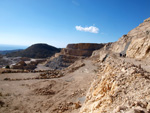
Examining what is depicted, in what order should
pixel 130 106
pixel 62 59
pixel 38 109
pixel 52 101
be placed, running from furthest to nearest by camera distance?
1. pixel 62 59
2. pixel 52 101
3. pixel 38 109
4. pixel 130 106

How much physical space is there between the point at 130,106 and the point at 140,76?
186 cm

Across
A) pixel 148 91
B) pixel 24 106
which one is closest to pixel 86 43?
pixel 24 106

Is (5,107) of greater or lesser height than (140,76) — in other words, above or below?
below

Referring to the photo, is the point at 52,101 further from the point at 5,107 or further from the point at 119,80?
the point at 119,80

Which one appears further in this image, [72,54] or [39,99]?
[72,54]

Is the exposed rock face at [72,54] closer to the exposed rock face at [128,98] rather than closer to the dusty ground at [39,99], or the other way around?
the dusty ground at [39,99]

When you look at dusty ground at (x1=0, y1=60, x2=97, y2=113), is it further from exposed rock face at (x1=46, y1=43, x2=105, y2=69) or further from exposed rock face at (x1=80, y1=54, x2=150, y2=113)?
exposed rock face at (x1=46, y1=43, x2=105, y2=69)

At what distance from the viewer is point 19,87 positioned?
408 inches

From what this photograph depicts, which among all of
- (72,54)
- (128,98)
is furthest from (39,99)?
(72,54)

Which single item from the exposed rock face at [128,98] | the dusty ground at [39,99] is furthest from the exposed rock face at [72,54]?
the exposed rock face at [128,98]

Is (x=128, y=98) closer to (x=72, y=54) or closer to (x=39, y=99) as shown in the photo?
(x=39, y=99)

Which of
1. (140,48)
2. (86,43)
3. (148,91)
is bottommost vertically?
(148,91)

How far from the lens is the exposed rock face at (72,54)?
33272 millimetres

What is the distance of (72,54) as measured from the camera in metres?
37.5
